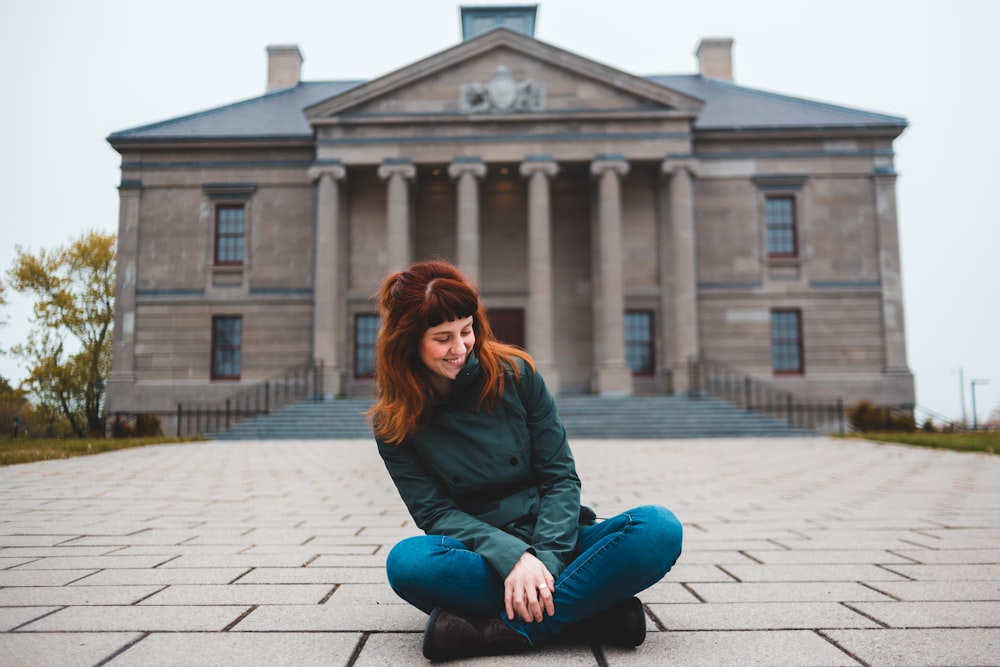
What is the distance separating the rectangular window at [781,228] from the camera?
2905 cm

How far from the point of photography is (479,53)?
90.3 ft

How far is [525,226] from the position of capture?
98.1 feet

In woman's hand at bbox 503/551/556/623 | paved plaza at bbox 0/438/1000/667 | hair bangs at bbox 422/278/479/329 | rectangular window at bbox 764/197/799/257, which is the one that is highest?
rectangular window at bbox 764/197/799/257

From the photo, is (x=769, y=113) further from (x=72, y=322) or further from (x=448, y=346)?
(x=448, y=346)

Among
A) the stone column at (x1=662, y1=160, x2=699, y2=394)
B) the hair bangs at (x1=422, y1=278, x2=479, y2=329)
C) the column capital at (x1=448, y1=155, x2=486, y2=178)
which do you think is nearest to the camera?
the hair bangs at (x1=422, y1=278, x2=479, y2=329)

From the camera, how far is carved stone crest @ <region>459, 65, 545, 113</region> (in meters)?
27.2

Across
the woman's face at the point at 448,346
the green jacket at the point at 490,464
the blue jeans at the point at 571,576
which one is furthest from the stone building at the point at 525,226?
the blue jeans at the point at 571,576

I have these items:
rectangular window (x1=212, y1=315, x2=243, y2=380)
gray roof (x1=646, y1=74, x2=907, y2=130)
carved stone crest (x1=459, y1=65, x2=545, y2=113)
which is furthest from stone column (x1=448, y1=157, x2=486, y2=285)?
rectangular window (x1=212, y1=315, x2=243, y2=380)

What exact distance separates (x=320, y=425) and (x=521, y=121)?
13.0 metres

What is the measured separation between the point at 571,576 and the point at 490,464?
24.9 inches

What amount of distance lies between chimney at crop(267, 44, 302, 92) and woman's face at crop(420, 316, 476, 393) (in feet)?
118

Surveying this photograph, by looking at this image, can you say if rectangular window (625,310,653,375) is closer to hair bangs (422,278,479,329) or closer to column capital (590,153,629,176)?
column capital (590,153,629,176)

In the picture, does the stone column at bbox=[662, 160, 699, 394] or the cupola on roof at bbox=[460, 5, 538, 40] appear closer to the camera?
the stone column at bbox=[662, 160, 699, 394]

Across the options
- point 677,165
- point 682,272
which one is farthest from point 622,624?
point 677,165
